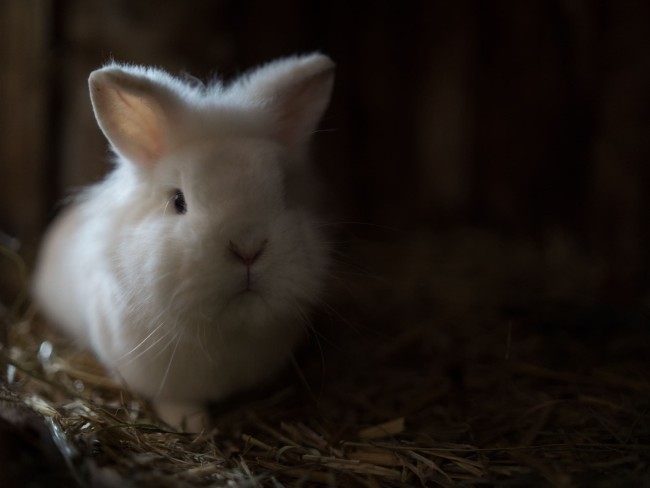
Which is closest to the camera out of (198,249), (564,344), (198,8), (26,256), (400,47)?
(198,249)

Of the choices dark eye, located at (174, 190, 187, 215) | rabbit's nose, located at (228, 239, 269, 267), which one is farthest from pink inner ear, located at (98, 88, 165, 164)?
rabbit's nose, located at (228, 239, 269, 267)

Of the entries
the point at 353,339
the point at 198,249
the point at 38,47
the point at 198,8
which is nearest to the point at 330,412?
the point at 353,339

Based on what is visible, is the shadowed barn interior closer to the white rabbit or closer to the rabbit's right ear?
the white rabbit

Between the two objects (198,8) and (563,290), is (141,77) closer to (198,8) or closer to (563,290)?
(198,8)

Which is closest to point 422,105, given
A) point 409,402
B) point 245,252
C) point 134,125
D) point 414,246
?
point 414,246

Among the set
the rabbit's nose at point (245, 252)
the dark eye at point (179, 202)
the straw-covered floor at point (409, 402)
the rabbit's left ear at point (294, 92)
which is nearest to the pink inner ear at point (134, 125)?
the dark eye at point (179, 202)

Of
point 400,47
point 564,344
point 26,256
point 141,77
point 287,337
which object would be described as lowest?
point 564,344

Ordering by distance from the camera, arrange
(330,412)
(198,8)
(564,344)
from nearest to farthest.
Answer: (330,412) → (564,344) → (198,8)

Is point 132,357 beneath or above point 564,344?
above
